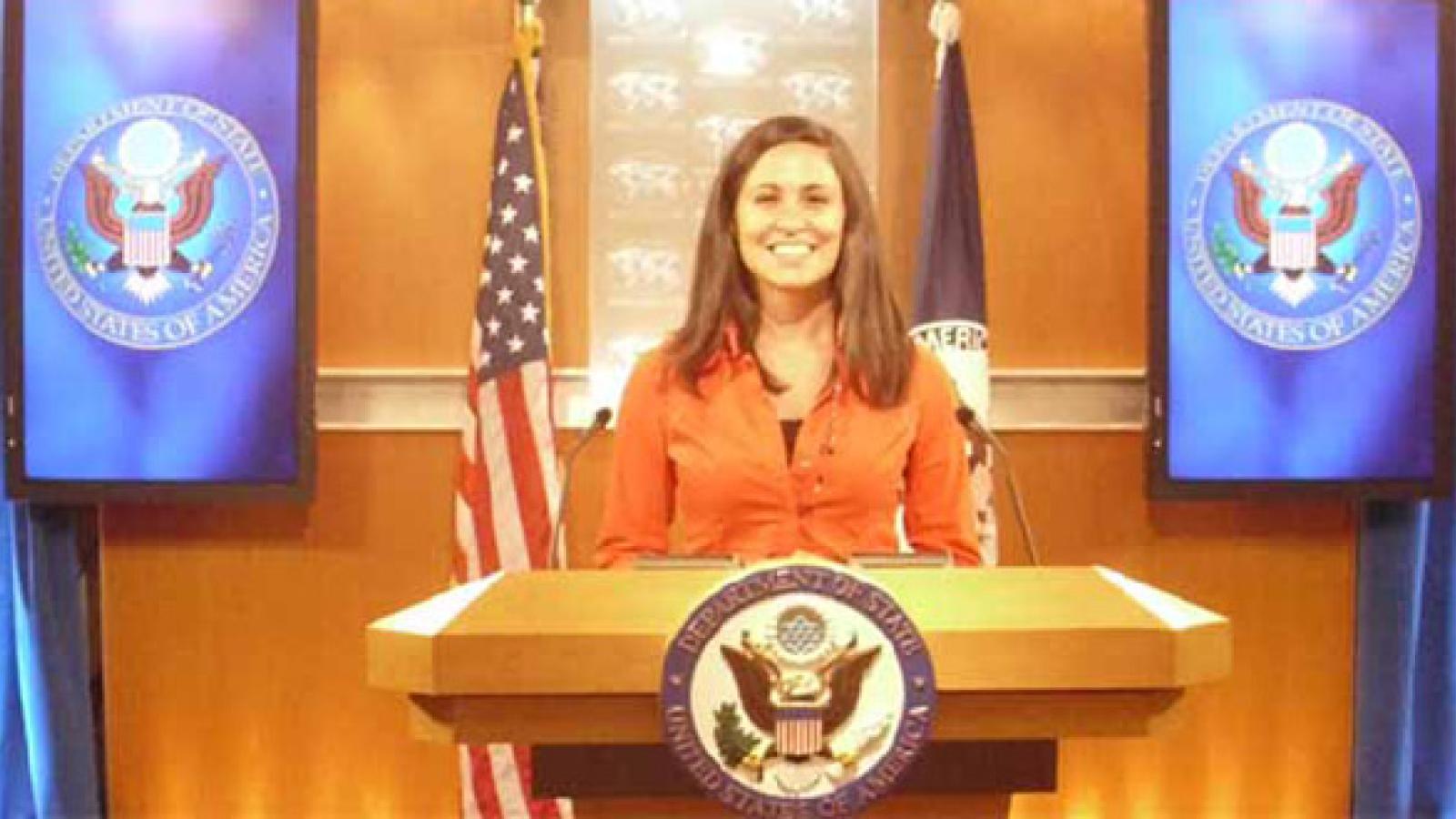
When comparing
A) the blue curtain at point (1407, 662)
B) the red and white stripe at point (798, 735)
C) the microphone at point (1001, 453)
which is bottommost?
the blue curtain at point (1407, 662)

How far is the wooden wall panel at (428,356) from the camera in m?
4.25

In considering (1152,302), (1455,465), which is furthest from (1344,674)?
(1152,302)

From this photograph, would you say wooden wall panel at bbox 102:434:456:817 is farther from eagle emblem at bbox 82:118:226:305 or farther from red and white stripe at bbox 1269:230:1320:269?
red and white stripe at bbox 1269:230:1320:269

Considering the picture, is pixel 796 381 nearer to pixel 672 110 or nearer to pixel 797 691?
pixel 797 691

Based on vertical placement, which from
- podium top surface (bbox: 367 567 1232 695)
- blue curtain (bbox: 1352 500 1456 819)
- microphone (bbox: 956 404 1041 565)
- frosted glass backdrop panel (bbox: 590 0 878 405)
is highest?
frosted glass backdrop panel (bbox: 590 0 878 405)

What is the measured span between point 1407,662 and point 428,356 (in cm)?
254

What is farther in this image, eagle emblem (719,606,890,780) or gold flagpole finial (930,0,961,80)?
gold flagpole finial (930,0,961,80)

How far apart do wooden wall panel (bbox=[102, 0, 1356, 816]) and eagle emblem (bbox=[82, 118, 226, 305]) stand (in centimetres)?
30

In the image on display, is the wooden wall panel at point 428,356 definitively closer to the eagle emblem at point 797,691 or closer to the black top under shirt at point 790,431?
the black top under shirt at point 790,431

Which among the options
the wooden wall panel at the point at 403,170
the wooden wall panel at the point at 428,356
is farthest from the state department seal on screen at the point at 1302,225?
the wooden wall panel at the point at 403,170

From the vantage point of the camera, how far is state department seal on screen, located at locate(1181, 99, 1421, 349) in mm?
4176

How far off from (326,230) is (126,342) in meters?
0.55

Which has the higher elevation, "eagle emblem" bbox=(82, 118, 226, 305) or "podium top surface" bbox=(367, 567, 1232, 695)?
"eagle emblem" bbox=(82, 118, 226, 305)

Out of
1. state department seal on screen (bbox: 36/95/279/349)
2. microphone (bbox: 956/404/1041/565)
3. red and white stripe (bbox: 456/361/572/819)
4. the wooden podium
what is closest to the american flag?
red and white stripe (bbox: 456/361/572/819)
